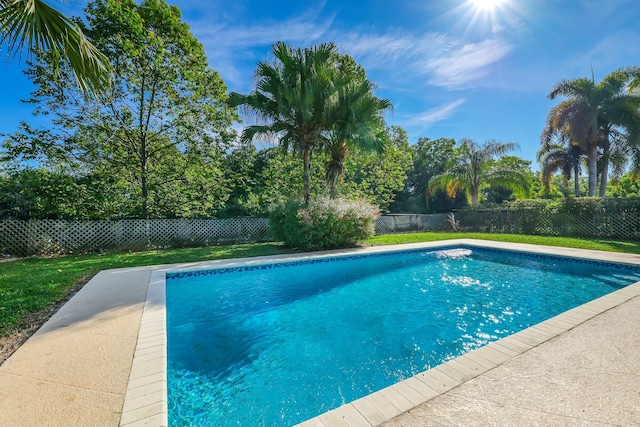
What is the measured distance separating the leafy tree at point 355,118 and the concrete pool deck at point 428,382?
830 cm

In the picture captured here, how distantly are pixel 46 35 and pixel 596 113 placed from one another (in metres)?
20.7

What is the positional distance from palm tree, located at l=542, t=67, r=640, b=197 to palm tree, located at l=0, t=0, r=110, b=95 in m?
19.5

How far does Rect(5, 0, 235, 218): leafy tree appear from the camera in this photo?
33.1 feet

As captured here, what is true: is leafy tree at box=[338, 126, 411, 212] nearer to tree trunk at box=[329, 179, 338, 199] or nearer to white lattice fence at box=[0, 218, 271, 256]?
tree trunk at box=[329, 179, 338, 199]

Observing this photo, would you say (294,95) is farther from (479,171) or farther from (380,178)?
(479,171)

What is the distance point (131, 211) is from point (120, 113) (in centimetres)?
398

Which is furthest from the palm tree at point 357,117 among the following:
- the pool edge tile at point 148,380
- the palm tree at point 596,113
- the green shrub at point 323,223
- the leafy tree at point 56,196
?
the palm tree at point 596,113

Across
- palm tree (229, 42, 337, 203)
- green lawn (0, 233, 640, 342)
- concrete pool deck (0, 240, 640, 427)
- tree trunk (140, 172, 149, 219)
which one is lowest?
concrete pool deck (0, 240, 640, 427)

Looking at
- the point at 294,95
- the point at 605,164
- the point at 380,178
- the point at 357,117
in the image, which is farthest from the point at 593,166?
the point at 294,95

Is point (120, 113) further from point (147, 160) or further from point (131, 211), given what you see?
point (131, 211)

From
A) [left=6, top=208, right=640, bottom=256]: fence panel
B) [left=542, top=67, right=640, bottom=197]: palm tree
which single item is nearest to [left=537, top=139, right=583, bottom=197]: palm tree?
[left=542, top=67, right=640, bottom=197]: palm tree

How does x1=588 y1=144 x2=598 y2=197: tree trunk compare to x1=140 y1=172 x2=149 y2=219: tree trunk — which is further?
x1=588 y1=144 x2=598 y2=197: tree trunk

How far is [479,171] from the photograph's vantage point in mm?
Answer: 17844

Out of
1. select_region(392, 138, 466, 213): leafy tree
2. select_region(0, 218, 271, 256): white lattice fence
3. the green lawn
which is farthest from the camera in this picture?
select_region(392, 138, 466, 213): leafy tree
